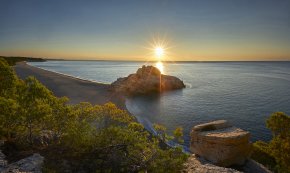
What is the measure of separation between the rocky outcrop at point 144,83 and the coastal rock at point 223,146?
55504 millimetres

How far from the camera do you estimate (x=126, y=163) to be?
749 inches

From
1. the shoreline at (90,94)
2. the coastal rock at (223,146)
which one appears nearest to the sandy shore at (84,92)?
the shoreline at (90,94)

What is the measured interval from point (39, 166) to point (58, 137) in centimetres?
448

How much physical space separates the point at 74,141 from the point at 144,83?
229 feet

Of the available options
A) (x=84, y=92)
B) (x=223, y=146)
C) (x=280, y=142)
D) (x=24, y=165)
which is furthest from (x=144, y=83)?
(x=24, y=165)

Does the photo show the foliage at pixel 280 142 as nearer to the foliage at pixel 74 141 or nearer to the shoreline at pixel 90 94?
the shoreline at pixel 90 94

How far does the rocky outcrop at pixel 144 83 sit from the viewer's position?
85.9 metres

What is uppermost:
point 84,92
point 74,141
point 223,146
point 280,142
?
point 74,141

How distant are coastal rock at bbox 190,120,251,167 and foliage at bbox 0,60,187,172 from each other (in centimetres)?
1013

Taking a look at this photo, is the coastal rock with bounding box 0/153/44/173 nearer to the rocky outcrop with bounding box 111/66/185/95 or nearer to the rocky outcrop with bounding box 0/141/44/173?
the rocky outcrop with bounding box 0/141/44/173

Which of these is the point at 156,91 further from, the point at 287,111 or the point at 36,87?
the point at 36,87

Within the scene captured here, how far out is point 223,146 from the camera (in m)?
27.8

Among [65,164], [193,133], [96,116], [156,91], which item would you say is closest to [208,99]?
[156,91]

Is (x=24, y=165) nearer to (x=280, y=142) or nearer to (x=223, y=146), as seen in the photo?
(x=223, y=146)
